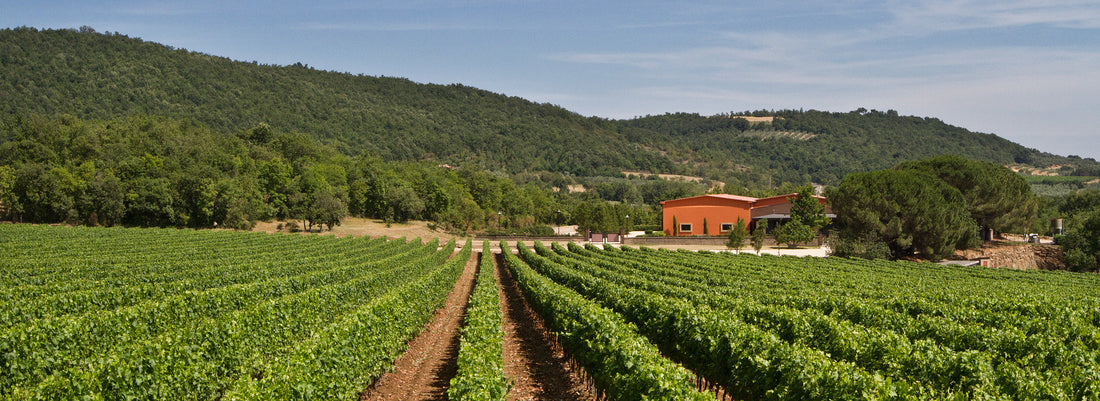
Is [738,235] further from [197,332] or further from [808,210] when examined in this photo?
[197,332]

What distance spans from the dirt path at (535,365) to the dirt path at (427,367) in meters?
1.41

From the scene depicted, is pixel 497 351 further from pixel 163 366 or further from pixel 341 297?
pixel 341 297

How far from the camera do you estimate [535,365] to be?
1472 centimetres

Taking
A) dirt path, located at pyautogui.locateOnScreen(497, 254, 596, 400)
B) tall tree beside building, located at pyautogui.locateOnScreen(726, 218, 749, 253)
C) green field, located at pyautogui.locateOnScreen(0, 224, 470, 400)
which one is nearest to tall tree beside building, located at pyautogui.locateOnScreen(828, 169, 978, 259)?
tall tree beside building, located at pyautogui.locateOnScreen(726, 218, 749, 253)

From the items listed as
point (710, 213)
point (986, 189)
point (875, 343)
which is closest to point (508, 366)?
point (875, 343)

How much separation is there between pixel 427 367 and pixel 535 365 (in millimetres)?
2495

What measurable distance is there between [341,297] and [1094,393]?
55.3 feet

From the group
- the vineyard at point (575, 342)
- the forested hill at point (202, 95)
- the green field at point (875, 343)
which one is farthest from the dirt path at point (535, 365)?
the forested hill at point (202, 95)

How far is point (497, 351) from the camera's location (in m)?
11.3

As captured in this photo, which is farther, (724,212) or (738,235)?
(724,212)

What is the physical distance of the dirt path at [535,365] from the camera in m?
12.4

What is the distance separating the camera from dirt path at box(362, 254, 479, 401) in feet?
40.3

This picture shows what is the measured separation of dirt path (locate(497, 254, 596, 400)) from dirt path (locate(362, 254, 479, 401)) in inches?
55.4

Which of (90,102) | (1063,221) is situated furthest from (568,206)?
(90,102)
